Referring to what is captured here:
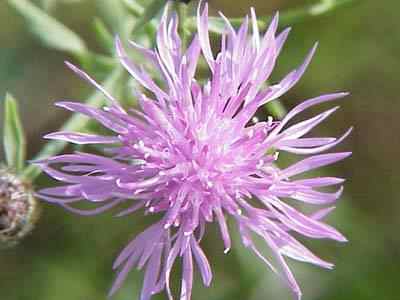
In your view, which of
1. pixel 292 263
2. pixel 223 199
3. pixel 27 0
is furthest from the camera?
pixel 292 263

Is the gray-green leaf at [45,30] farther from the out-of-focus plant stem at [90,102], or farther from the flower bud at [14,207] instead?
the flower bud at [14,207]

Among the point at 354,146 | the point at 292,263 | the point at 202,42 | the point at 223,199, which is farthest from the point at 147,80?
the point at 354,146

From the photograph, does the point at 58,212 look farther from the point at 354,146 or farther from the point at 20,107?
the point at 354,146

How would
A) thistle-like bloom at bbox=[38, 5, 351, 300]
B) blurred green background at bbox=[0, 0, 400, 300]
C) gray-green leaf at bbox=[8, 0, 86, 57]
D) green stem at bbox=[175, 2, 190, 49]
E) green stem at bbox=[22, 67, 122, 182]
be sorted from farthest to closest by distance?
blurred green background at bbox=[0, 0, 400, 300] < gray-green leaf at bbox=[8, 0, 86, 57] < green stem at bbox=[22, 67, 122, 182] < green stem at bbox=[175, 2, 190, 49] < thistle-like bloom at bbox=[38, 5, 351, 300]

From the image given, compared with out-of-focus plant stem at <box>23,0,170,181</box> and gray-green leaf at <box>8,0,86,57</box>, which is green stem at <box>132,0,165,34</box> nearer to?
out-of-focus plant stem at <box>23,0,170,181</box>

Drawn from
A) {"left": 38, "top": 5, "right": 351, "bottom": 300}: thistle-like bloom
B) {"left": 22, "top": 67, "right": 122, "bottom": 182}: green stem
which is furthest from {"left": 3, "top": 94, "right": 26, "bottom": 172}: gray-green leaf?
{"left": 38, "top": 5, "right": 351, "bottom": 300}: thistle-like bloom

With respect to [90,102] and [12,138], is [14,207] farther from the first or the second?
[90,102]

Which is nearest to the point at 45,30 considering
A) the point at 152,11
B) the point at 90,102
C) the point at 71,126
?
the point at 90,102
